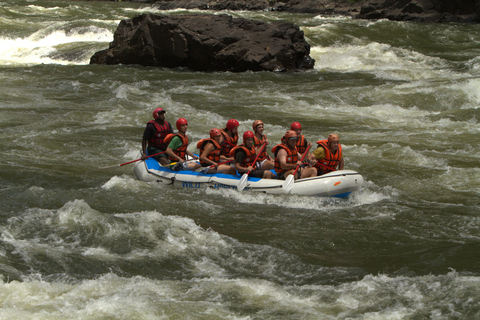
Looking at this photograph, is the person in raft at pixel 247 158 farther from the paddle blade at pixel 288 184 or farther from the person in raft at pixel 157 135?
the person in raft at pixel 157 135

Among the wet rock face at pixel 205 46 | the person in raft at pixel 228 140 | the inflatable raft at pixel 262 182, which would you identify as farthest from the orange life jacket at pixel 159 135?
the wet rock face at pixel 205 46

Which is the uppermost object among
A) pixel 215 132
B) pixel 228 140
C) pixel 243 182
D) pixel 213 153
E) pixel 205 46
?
pixel 205 46

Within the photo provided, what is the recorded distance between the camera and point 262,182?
309 inches

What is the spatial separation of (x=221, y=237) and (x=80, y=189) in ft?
8.60

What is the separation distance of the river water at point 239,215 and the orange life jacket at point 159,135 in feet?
2.26

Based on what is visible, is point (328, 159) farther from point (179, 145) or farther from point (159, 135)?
point (159, 135)

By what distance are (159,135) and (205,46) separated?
894cm

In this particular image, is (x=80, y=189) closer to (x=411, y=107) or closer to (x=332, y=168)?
(x=332, y=168)

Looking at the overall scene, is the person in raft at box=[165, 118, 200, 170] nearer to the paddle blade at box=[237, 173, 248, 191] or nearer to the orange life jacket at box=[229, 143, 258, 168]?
the orange life jacket at box=[229, 143, 258, 168]

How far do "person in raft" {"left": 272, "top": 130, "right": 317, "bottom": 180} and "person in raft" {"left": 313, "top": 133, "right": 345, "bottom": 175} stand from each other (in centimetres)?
17

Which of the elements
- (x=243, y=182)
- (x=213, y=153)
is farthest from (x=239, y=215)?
(x=213, y=153)

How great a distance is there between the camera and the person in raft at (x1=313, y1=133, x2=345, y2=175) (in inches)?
310

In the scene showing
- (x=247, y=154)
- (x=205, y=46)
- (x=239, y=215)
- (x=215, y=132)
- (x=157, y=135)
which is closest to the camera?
(x=239, y=215)

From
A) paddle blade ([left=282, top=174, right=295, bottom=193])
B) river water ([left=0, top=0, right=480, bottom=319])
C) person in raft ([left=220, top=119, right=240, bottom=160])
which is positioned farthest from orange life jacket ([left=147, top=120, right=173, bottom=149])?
paddle blade ([left=282, top=174, right=295, bottom=193])
